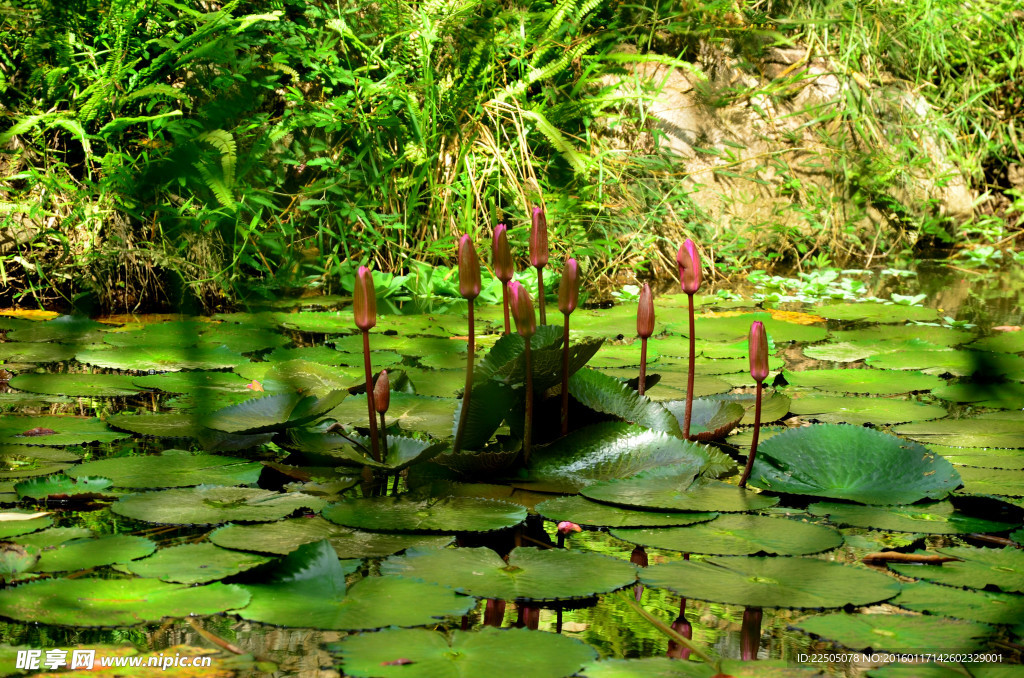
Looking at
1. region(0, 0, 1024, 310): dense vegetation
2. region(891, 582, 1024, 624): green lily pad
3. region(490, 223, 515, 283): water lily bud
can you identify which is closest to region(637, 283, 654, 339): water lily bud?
region(490, 223, 515, 283): water lily bud

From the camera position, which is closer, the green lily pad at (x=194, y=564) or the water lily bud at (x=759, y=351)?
the green lily pad at (x=194, y=564)

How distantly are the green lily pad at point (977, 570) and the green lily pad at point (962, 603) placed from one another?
0.05 feet

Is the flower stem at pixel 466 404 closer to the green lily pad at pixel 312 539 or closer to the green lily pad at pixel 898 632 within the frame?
the green lily pad at pixel 312 539

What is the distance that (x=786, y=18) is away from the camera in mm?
4473

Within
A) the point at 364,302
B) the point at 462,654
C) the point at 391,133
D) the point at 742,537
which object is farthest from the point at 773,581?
the point at 391,133

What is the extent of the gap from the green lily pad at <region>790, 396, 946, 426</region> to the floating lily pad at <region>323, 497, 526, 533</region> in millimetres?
782

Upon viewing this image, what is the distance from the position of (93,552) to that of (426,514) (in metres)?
0.39

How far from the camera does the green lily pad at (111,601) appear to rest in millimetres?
867

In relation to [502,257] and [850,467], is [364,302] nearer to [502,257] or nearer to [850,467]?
[502,257]

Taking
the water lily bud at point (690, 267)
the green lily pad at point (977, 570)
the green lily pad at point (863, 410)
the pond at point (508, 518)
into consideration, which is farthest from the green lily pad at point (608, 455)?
Result: the green lily pad at point (863, 410)

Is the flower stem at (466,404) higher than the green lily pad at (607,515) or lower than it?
higher

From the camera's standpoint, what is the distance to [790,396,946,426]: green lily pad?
171cm

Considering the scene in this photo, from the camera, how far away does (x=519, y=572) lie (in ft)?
3.33

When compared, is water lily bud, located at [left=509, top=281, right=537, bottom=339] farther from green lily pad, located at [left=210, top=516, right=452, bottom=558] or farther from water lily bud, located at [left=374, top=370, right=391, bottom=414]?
green lily pad, located at [left=210, top=516, right=452, bottom=558]
